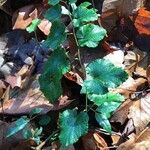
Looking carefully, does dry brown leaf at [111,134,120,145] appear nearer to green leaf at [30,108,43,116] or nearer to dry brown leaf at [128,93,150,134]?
dry brown leaf at [128,93,150,134]

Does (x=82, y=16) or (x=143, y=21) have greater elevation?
(x=82, y=16)

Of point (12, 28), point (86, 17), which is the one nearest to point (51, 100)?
point (86, 17)

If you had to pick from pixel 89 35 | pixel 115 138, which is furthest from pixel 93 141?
pixel 89 35

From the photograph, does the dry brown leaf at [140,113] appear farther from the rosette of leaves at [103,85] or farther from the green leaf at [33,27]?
the green leaf at [33,27]

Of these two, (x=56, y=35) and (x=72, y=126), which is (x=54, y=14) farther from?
(x=72, y=126)

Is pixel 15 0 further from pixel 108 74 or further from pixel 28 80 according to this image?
pixel 108 74

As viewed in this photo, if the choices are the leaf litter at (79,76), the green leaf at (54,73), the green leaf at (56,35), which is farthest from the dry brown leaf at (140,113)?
the green leaf at (56,35)
